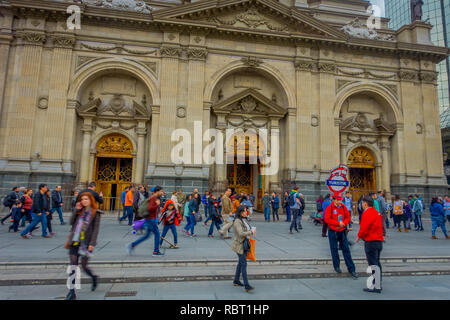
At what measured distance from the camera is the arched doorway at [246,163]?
22141 millimetres

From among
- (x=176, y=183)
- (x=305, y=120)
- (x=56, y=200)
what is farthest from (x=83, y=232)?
(x=305, y=120)

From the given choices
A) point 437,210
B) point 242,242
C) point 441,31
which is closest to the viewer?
point 242,242

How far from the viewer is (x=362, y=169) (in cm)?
2500

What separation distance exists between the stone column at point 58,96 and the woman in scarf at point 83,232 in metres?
15.8

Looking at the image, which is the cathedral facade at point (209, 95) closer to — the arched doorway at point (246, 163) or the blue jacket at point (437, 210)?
the arched doorway at point (246, 163)

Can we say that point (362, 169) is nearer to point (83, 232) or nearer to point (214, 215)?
point (214, 215)

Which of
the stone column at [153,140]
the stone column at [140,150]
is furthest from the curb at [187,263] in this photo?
the stone column at [140,150]

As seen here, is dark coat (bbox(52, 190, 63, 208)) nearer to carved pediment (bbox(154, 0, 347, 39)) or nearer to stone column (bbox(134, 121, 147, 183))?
stone column (bbox(134, 121, 147, 183))

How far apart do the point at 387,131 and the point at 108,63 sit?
2191cm

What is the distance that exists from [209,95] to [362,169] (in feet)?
47.0

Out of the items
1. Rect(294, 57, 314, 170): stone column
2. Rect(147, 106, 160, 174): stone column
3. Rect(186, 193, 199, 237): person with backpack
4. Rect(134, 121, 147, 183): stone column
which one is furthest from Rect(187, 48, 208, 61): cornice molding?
Rect(186, 193, 199, 237): person with backpack

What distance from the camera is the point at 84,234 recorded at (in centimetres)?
520
